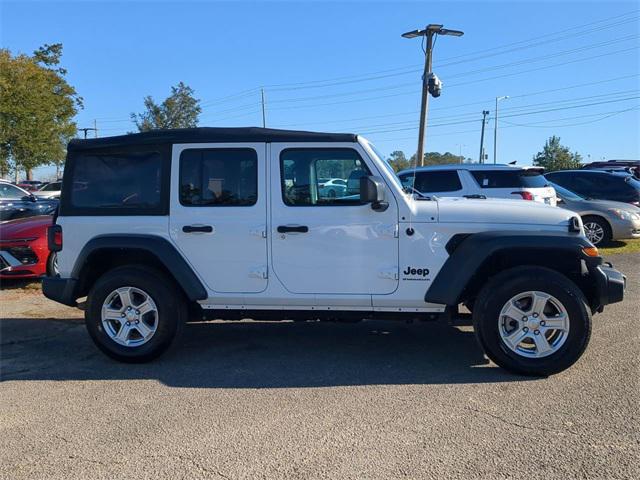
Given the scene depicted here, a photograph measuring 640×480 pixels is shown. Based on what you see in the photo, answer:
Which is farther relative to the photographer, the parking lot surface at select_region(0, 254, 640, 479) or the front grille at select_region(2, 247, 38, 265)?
the front grille at select_region(2, 247, 38, 265)

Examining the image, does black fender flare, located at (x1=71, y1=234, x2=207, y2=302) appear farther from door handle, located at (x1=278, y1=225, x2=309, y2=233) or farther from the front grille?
the front grille

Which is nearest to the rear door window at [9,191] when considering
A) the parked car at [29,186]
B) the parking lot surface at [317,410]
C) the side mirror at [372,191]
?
the parking lot surface at [317,410]

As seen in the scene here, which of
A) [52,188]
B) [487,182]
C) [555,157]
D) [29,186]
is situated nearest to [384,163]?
[487,182]

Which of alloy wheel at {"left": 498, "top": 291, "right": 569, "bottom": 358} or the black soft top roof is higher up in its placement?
the black soft top roof

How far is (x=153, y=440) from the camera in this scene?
3451 millimetres

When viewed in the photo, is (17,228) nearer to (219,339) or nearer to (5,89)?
(219,339)

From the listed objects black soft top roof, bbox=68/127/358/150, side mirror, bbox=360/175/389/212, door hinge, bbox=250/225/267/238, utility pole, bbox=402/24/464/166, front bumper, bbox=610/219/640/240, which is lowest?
front bumper, bbox=610/219/640/240

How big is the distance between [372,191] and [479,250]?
0.98 meters

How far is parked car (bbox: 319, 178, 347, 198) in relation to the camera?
4734 millimetres

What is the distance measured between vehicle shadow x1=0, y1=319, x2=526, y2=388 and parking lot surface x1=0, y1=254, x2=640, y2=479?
0.9 inches

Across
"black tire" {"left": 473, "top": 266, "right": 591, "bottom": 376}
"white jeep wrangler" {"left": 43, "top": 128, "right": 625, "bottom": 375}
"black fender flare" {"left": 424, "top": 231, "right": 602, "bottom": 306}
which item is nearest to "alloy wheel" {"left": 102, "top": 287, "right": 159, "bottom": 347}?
"white jeep wrangler" {"left": 43, "top": 128, "right": 625, "bottom": 375}

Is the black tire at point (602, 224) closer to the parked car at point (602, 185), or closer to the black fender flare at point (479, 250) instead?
the parked car at point (602, 185)

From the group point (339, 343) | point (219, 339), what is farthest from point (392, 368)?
point (219, 339)

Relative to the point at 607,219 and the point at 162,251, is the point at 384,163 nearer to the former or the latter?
the point at 162,251
